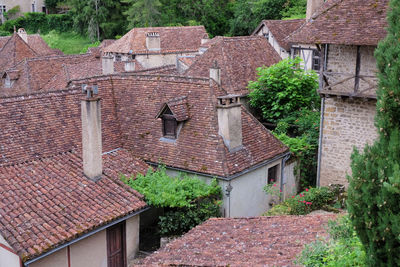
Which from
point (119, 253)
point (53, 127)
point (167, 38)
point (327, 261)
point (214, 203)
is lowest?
point (119, 253)

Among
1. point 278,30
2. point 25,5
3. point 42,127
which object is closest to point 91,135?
point 42,127

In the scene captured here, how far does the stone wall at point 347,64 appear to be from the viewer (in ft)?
53.8

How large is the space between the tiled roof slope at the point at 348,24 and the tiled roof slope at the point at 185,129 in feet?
12.4

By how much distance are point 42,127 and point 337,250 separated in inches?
445

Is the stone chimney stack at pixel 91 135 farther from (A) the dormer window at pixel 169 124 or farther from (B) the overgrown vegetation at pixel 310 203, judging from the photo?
(B) the overgrown vegetation at pixel 310 203

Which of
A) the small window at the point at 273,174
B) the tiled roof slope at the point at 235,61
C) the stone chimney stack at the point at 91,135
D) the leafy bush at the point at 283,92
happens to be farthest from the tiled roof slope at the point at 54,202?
the tiled roof slope at the point at 235,61

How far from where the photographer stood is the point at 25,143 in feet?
50.0

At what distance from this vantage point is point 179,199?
14258 millimetres

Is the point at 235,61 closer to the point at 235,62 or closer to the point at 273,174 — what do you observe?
the point at 235,62

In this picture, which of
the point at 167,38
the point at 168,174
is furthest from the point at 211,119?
the point at 167,38

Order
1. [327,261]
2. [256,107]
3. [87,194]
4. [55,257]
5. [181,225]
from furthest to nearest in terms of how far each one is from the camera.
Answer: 1. [256,107]
2. [181,225]
3. [87,194]
4. [55,257]
5. [327,261]

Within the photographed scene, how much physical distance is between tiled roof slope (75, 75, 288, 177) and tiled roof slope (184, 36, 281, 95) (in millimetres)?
5959

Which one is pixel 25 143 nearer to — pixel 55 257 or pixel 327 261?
pixel 55 257

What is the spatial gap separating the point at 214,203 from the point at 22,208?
5878 millimetres
